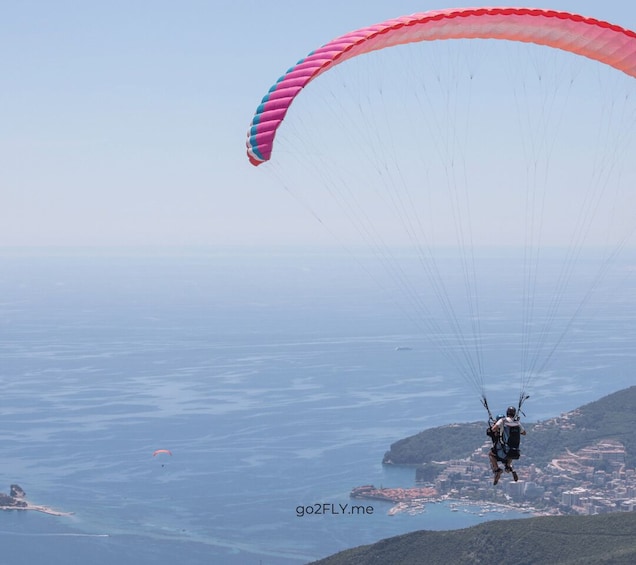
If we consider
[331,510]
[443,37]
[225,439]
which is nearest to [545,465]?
[331,510]

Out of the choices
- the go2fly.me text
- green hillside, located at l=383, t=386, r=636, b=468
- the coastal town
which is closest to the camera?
the go2fly.me text

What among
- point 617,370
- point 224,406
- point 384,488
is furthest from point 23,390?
point 617,370

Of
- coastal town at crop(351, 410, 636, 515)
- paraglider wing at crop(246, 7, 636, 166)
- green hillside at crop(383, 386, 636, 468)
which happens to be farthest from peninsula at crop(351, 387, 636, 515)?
paraglider wing at crop(246, 7, 636, 166)

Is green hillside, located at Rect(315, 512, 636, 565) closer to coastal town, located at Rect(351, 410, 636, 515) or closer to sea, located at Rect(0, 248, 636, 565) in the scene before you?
sea, located at Rect(0, 248, 636, 565)

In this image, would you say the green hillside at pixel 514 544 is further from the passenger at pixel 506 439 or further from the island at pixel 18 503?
the passenger at pixel 506 439

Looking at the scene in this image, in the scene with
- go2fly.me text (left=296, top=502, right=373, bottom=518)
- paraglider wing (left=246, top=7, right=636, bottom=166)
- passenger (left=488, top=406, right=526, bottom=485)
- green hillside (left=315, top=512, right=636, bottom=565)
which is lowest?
green hillside (left=315, top=512, right=636, bottom=565)

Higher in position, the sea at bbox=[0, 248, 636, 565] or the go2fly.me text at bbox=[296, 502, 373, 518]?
the sea at bbox=[0, 248, 636, 565]
